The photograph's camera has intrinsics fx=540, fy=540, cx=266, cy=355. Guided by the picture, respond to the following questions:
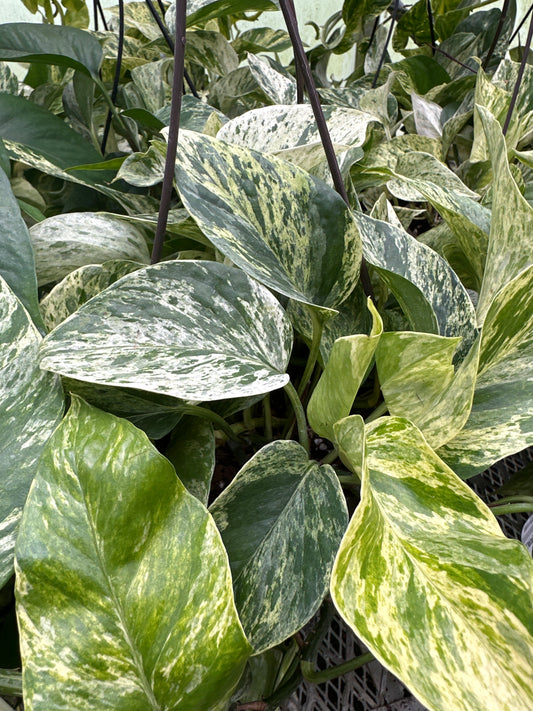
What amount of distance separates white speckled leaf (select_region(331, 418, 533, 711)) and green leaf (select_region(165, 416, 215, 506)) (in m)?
0.09

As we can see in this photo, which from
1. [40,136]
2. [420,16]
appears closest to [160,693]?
[40,136]

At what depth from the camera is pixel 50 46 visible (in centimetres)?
42

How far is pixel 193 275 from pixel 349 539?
138 millimetres

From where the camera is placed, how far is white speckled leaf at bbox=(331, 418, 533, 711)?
0.55ft

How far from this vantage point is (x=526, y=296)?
0.84 ft

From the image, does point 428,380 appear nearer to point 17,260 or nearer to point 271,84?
point 17,260

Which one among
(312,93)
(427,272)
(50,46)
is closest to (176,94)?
(312,93)

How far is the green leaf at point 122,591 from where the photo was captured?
18 cm

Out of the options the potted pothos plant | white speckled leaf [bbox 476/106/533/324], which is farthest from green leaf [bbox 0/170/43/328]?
white speckled leaf [bbox 476/106/533/324]

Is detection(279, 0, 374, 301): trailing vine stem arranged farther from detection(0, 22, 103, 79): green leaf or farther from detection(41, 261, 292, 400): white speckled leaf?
detection(0, 22, 103, 79): green leaf

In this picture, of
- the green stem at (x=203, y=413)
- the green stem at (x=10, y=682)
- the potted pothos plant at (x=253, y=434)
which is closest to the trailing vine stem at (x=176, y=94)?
the potted pothos plant at (x=253, y=434)

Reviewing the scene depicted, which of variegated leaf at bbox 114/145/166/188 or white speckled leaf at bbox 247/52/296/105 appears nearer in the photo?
variegated leaf at bbox 114/145/166/188

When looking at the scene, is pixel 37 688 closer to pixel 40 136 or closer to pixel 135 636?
pixel 135 636

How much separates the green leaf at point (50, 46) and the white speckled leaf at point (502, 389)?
0.36 m
